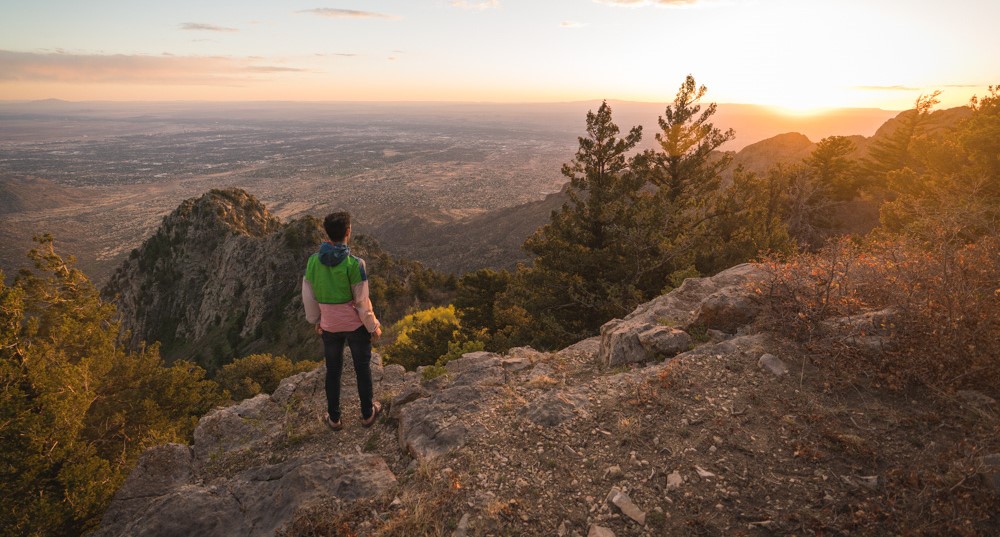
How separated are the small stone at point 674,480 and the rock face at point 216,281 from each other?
1262 inches

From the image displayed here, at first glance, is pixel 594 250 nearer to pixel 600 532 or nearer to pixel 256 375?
pixel 600 532

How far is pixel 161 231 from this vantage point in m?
45.7

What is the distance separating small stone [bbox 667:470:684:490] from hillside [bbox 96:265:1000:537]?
0.03 metres

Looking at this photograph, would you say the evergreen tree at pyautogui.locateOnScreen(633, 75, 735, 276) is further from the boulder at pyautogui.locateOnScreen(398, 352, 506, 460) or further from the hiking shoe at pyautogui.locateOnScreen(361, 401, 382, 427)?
the hiking shoe at pyautogui.locateOnScreen(361, 401, 382, 427)

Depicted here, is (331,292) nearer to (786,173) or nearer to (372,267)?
(786,173)

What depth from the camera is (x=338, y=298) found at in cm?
529

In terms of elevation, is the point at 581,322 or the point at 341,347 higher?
the point at 341,347

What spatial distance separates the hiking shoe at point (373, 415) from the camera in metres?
6.35

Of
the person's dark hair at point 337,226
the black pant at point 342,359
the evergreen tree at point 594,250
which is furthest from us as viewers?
the evergreen tree at point 594,250

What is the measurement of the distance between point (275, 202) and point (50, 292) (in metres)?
143

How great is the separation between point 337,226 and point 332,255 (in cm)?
36

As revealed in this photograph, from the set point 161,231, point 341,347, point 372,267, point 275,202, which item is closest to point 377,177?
point 275,202

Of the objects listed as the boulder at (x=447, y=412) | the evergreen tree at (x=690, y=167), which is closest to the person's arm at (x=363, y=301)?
the boulder at (x=447, y=412)

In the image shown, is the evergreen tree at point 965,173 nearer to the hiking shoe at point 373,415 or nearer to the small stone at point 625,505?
the small stone at point 625,505
